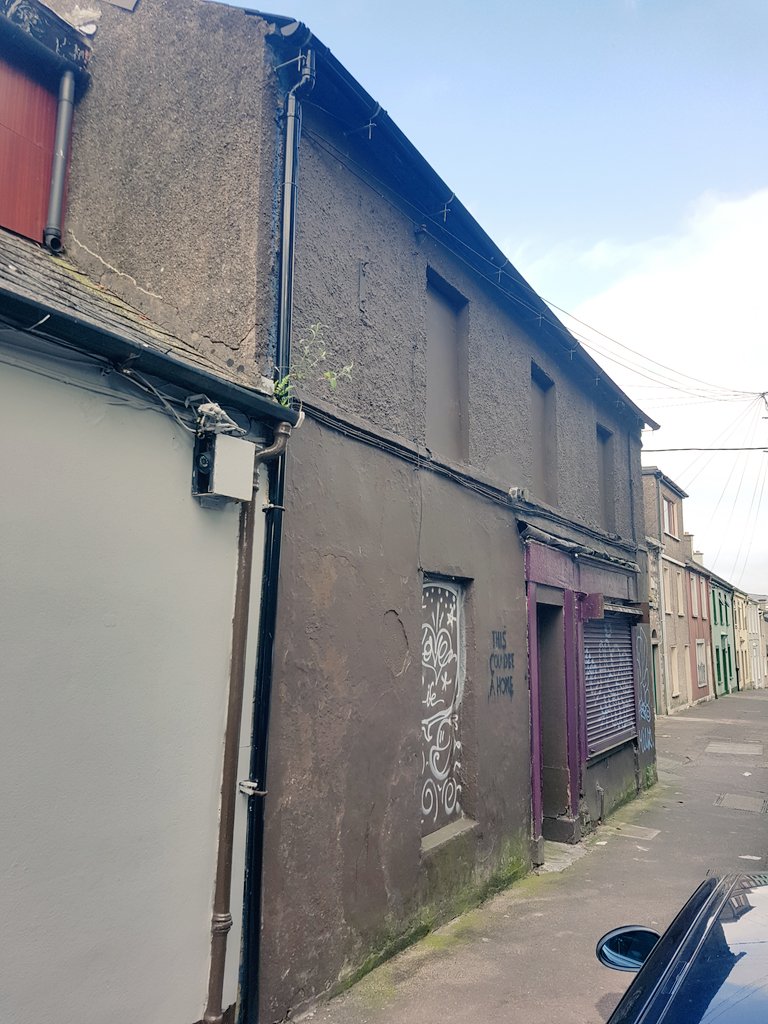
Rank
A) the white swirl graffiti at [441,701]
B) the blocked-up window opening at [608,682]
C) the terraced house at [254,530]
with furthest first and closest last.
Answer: the blocked-up window opening at [608,682]
the white swirl graffiti at [441,701]
the terraced house at [254,530]

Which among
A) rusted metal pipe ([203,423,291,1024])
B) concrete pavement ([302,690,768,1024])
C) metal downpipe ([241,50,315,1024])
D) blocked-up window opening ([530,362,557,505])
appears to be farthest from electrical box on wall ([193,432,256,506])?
blocked-up window opening ([530,362,557,505])

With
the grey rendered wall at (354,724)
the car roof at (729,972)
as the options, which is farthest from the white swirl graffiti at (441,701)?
the car roof at (729,972)

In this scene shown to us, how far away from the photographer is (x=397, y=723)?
5492 mm

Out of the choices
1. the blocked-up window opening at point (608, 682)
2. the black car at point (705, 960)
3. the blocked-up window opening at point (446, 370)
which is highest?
the blocked-up window opening at point (446, 370)

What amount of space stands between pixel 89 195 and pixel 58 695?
391cm

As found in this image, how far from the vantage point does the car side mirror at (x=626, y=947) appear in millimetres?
2578

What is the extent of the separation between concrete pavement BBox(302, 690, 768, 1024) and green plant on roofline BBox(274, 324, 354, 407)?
3.76 m

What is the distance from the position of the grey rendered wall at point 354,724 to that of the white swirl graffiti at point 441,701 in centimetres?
14

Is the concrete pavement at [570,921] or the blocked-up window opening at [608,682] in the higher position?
the blocked-up window opening at [608,682]

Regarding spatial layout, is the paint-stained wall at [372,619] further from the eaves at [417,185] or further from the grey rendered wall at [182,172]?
the grey rendered wall at [182,172]

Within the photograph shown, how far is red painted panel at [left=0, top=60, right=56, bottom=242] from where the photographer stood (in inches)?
203

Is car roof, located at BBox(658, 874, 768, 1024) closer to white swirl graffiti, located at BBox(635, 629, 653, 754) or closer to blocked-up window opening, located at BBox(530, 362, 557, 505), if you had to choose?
blocked-up window opening, located at BBox(530, 362, 557, 505)

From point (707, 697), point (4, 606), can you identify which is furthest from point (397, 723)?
point (707, 697)

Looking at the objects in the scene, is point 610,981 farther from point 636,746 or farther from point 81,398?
point 636,746
